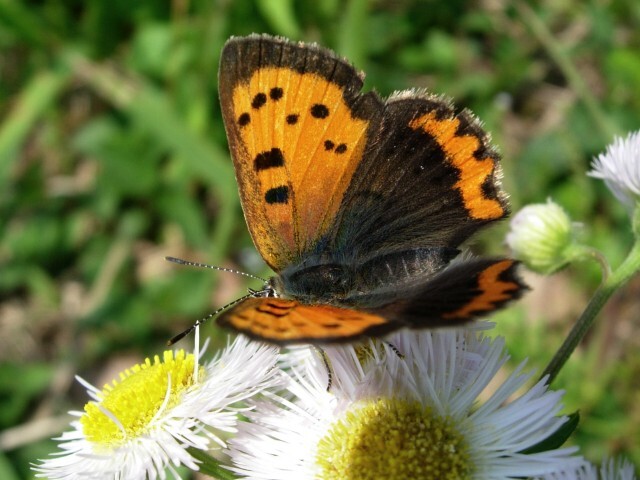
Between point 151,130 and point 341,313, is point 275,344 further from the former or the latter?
point 151,130

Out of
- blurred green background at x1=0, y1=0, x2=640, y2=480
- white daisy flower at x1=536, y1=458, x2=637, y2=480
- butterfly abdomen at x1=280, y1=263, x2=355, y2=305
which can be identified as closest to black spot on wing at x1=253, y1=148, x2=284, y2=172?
butterfly abdomen at x1=280, y1=263, x2=355, y2=305

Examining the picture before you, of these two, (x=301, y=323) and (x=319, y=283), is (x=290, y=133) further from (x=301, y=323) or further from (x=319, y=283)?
(x=301, y=323)

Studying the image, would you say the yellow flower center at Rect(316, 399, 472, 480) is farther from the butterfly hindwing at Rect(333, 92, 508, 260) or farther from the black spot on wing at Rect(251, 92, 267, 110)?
the black spot on wing at Rect(251, 92, 267, 110)

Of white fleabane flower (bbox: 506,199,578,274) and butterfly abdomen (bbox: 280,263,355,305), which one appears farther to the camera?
white fleabane flower (bbox: 506,199,578,274)

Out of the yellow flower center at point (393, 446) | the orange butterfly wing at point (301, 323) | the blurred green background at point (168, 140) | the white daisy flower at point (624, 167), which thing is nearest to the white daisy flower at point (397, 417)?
the yellow flower center at point (393, 446)

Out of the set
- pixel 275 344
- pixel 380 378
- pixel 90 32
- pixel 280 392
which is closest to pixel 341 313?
pixel 275 344

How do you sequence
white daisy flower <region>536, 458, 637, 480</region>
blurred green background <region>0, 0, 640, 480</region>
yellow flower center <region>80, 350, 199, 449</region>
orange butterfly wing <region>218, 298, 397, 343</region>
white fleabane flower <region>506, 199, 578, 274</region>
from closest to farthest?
orange butterfly wing <region>218, 298, 397, 343</region> → white daisy flower <region>536, 458, 637, 480</region> → yellow flower center <region>80, 350, 199, 449</region> → white fleabane flower <region>506, 199, 578, 274</region> → blurred green background <region>0, 0, 640, 480</region>
